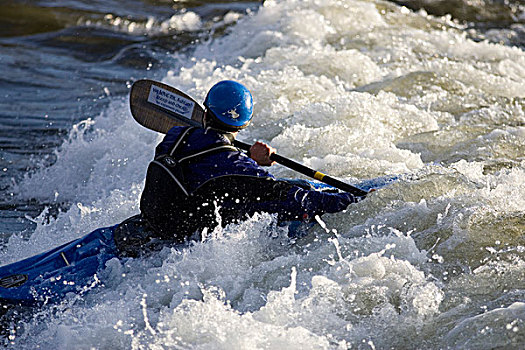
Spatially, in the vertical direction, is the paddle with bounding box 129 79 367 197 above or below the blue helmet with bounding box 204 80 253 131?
below

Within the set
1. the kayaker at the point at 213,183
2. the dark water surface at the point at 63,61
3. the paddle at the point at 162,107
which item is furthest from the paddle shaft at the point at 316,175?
the dark water surface at the point at 63,61

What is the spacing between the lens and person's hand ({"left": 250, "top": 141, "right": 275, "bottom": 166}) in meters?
4.27

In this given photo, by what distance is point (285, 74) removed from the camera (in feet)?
25.3

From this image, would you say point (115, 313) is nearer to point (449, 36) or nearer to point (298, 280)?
point (298, 280)

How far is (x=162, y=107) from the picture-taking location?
4992 millimetres

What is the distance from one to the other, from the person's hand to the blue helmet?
0.30m

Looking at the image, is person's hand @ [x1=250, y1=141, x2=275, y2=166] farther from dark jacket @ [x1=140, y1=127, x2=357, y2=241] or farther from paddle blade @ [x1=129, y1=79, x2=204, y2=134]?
paddle blade @ [x1=129, y1=79, x2=204, y2=134]

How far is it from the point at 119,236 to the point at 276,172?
72.8 inches

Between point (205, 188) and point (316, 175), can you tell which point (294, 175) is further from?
point (205, 188)

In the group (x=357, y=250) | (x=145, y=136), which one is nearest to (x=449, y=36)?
(x=145, y=136)

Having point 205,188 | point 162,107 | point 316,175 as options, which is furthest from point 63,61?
point 205,188

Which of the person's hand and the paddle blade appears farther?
the paddle blade

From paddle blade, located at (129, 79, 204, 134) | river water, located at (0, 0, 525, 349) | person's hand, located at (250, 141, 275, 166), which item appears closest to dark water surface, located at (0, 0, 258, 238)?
river water, located at (0, 0, 525, 349)

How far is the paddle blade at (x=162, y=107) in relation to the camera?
491 centimetres
